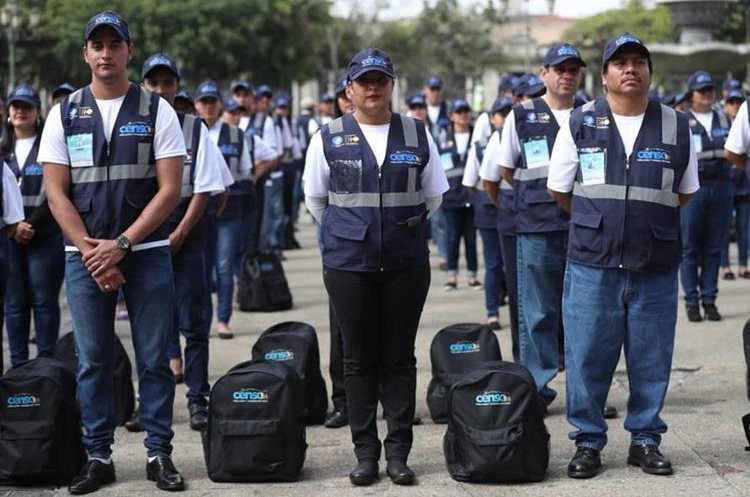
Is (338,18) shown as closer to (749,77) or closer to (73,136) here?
(749,77)

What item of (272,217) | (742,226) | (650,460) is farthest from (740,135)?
(272,217)

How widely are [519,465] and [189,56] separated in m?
47.7

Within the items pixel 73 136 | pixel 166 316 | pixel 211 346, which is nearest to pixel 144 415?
pixel 166 316

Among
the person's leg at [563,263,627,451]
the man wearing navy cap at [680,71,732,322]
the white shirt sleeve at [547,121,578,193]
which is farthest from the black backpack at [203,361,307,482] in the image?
the man wearing navy cap at [680,71,732,322]

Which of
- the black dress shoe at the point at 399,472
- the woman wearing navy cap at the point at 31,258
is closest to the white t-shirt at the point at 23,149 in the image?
the woman wearing navy cap at the point at 31,258

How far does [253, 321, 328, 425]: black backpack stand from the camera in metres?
8.11

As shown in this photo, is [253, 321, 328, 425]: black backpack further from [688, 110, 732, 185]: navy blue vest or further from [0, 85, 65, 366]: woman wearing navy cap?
[688, 110, 732, 185]: navy blue vest

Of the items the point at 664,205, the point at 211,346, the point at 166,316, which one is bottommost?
→ the point at 211,346

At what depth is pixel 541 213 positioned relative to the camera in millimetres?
7988

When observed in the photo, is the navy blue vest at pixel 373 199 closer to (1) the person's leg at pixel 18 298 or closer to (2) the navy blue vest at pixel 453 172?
(1) the person's leg at pixel 18 298

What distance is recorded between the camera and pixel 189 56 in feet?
173

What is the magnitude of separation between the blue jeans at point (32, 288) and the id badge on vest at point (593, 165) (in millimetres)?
3831

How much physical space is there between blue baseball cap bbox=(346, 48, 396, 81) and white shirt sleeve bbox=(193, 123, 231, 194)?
1.82 meters

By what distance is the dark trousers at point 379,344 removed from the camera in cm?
674
